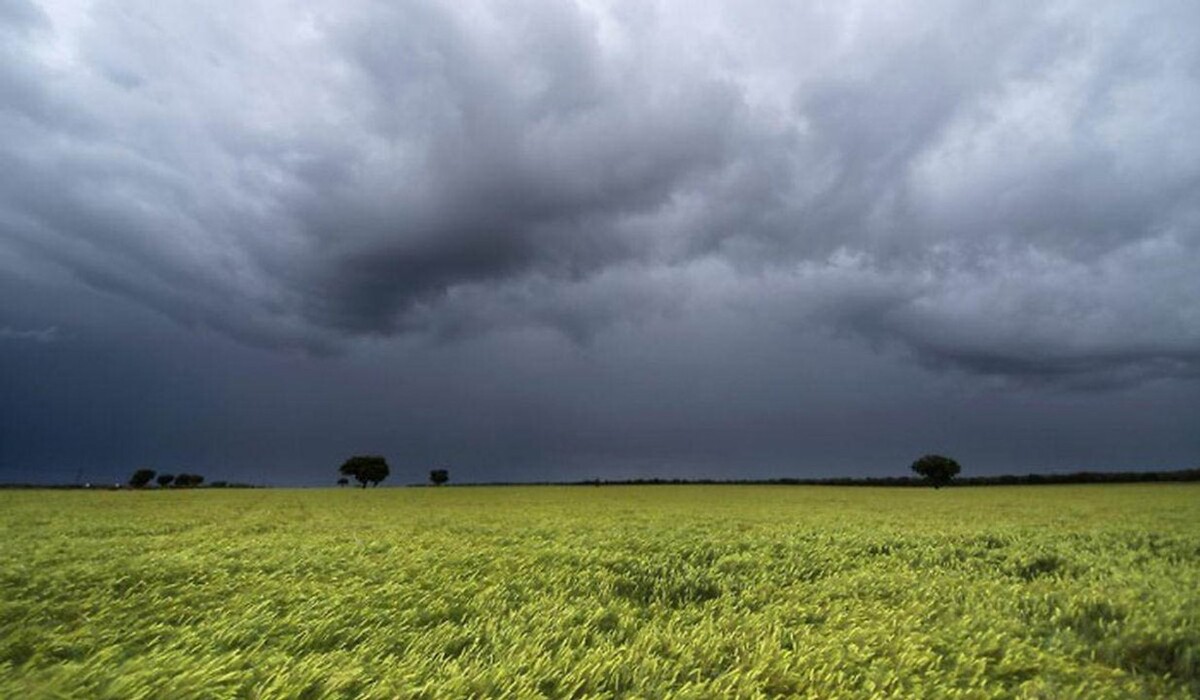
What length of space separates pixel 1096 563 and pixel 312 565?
53.9 feet

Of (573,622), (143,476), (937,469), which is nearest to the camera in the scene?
(573,622)

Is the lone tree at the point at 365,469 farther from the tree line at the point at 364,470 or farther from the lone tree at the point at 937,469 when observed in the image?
the lone tree at the point at 937,469

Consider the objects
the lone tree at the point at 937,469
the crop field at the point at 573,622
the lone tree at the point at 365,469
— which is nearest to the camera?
the crop field at the point at 573,622

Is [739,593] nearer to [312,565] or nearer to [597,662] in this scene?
[597,662]

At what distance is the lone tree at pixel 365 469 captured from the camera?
11844 centimetres

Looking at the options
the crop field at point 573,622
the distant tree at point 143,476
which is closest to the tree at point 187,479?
the distant tree at point 143,476

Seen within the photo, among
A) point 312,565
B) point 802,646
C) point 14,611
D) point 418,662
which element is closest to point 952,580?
point 802,646

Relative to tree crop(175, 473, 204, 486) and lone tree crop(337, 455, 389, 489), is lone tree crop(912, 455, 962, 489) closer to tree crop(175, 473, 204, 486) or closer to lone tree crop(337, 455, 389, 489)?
lone tree crop(337, 455, 389, 489)

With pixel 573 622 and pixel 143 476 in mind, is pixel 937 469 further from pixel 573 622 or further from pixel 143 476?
pixel 143 476

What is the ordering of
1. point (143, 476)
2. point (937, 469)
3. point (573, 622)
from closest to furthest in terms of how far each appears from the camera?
1. point (573, 622)
2. point (937, 469)
3. point (143, 476)

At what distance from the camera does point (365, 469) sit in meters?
118

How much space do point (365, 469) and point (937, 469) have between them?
111085 mm

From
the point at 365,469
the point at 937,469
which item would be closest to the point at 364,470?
the point at 365,469

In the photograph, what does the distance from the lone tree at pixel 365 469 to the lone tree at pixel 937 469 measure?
105001 millimetres
